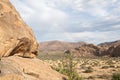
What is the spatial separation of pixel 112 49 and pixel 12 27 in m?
86.0

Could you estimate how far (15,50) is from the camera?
9586 millimetres

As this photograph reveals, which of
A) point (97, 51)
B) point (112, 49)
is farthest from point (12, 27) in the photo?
point (97, 51)

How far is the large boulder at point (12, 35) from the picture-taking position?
8.46 m

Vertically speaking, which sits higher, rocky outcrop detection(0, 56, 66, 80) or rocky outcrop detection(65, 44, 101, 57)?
rocky outcrop detection(65, 44, 101, 57)

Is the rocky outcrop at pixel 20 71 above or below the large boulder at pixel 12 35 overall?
below

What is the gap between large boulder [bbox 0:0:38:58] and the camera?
8.46 metres

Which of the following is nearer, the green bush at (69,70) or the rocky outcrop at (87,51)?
the green bush at (69,70)

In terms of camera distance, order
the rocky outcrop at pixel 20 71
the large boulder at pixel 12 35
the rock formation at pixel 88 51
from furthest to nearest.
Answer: the rock formation at pixel 88 51
the large boulder at pixel 12 35
the rocky outcrop at pixel 20 71

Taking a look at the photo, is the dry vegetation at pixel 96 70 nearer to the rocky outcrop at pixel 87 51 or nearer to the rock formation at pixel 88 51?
the rock formation at pixel 88 51

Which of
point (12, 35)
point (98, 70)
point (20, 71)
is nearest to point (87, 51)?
point (98, 70)

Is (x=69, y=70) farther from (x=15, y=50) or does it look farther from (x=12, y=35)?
(x=12, y=35)

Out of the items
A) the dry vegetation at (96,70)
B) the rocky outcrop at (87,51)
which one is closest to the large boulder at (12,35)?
the dry vegetation at (96,70)

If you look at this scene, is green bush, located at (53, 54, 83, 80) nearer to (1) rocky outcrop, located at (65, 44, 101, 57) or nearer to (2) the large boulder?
(2) the large boulder

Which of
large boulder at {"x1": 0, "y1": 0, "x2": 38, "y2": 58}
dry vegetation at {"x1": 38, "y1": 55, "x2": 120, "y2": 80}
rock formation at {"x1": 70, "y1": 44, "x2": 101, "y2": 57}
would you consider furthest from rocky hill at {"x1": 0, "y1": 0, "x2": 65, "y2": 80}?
rock formation at {"x1": 70, "y1": 44, "x2": 101, "y2": 57}
